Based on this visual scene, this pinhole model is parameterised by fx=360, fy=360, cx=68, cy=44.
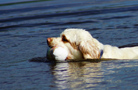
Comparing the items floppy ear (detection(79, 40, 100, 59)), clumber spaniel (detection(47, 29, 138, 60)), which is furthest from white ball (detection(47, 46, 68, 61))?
floppy ear (detection(79, 40, 100, 59))

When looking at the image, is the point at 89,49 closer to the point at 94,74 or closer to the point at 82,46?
the point at 82,46

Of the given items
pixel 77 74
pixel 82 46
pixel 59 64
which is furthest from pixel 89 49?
pixel 59 64

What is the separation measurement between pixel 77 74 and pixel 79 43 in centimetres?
88

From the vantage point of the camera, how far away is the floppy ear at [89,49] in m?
7.92

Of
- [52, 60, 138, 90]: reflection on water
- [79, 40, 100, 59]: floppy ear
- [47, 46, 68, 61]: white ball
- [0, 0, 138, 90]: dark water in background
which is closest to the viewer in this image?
[52, 60, 138, 90]: reflection on water

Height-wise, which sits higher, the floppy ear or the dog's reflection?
the floppy ear

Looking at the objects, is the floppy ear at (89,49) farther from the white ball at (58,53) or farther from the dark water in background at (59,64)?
the white ball at (58,53)

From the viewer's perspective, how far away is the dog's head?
7.94m

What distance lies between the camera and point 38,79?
714 centimetres

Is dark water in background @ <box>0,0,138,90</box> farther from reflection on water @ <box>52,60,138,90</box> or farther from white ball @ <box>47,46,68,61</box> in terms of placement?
white ball @ <box>47,46,68,61</box>

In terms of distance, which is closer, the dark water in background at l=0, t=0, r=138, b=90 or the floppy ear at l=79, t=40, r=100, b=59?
the dark water in background at l=0, t=0, r=138, b=90

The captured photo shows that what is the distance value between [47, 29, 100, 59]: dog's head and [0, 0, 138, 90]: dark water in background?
289 mm

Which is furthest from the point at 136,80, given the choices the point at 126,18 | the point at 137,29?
the point at 126,18

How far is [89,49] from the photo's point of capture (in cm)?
794
